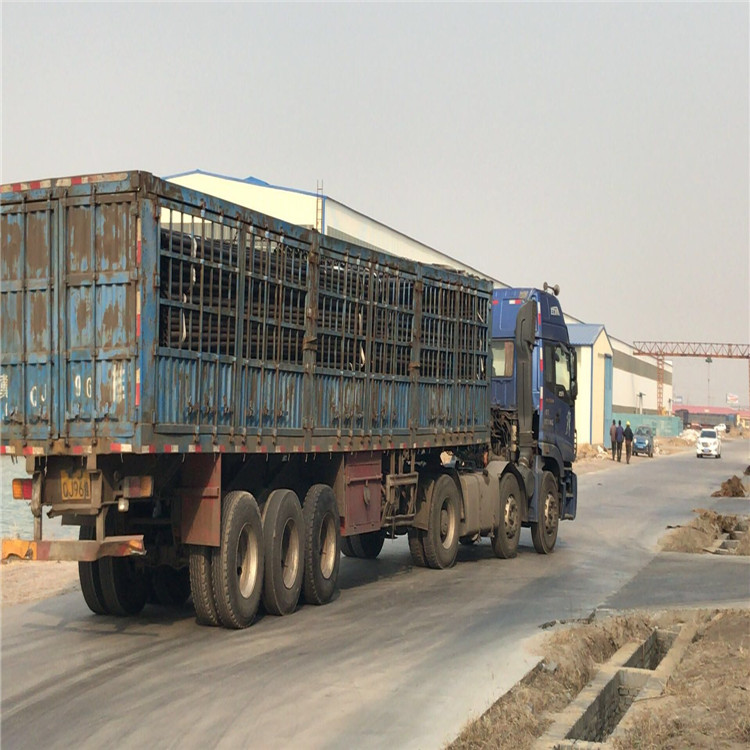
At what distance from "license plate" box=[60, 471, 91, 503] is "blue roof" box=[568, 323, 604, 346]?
206 feet

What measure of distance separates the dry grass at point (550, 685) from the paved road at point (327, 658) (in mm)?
197

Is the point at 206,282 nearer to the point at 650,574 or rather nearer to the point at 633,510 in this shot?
the point at 650,574

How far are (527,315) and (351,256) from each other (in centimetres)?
486

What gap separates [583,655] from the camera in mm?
10094

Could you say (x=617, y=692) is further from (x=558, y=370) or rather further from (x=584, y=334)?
(x=584, y=334)

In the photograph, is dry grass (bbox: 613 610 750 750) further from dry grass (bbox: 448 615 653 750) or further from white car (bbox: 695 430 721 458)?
white car (bbox: 695 430 721 458)

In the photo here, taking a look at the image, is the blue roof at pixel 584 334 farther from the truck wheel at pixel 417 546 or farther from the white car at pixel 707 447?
the truck wheel at pixel 417 546

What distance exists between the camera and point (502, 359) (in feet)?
59.1

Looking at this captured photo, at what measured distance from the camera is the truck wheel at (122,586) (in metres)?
11.4

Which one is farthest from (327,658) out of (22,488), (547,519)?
(547,519)

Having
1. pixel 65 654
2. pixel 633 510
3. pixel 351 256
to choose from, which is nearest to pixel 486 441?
pixel 351 256

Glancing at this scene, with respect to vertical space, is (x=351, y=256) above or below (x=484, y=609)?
above

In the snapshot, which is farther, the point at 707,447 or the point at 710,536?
the point at 707,447

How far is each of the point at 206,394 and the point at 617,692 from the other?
4518 millimetres
